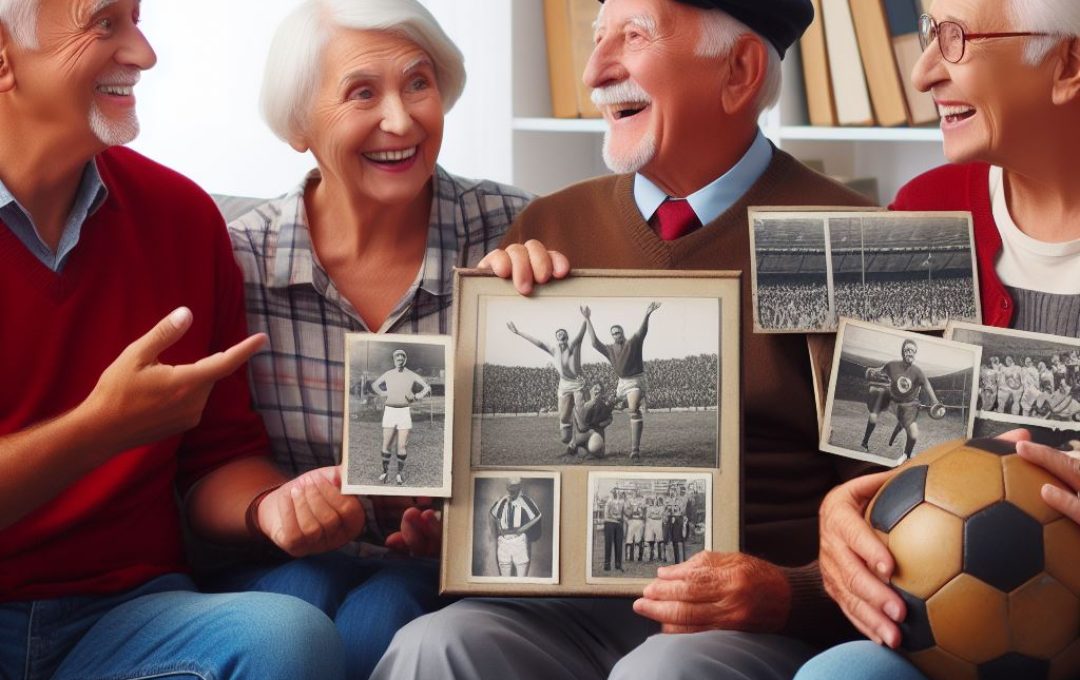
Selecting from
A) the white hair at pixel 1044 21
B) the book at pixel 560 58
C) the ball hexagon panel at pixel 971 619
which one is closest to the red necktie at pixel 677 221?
the white hair at pixel 1044 21

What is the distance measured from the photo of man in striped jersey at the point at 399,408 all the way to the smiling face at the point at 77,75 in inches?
18.3

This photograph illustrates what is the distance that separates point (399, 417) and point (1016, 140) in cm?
79

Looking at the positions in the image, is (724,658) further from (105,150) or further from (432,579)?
(105,150)

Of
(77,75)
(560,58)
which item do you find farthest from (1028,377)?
(560,58)

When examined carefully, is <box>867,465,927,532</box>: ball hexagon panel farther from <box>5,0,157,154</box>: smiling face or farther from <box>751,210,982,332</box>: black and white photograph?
<box>5,0,157,154</box>: smiling face

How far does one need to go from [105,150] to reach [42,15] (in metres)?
0.20

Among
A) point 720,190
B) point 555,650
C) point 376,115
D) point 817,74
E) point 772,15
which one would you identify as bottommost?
point 555,650

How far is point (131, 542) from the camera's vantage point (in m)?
1.79

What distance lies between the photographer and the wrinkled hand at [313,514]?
5.67 ft

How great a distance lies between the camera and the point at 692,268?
1.85m

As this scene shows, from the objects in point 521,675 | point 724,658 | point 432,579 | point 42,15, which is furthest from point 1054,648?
point 42,15

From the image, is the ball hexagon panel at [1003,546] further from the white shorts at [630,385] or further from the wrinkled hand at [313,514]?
the wrinkled hand at [313,514]

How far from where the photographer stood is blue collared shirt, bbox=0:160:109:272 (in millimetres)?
1724

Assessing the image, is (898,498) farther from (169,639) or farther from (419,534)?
(169,639)
